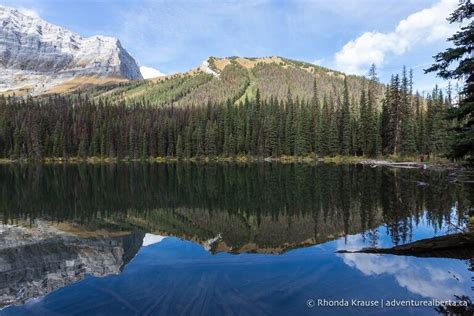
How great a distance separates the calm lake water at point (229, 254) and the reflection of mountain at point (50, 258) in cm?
6

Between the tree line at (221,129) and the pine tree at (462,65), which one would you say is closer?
the pine tree at (462,65)

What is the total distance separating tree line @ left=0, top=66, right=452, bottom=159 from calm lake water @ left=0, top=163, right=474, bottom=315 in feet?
252

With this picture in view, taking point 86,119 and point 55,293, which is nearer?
point 55,293

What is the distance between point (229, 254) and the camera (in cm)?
2069

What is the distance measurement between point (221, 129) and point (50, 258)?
124969 mm

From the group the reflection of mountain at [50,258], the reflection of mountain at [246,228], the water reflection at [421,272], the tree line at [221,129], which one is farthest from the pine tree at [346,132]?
the water reflection at [421,272]

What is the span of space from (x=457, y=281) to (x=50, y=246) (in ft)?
66.2

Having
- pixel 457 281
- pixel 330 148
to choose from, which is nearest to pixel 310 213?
pixel 457 281

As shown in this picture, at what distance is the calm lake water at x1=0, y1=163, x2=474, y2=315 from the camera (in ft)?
46.4

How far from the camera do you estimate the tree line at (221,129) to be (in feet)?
370

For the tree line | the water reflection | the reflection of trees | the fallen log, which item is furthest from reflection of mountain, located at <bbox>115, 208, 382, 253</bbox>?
the tree line

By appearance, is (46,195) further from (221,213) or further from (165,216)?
A: (221,213)

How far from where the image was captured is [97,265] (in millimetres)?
18969

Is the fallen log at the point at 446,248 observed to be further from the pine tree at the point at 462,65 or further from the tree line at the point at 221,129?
the tree line at the point at 221,129
